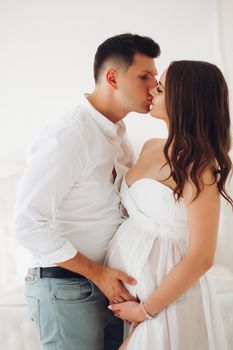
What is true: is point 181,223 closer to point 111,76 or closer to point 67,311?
point 67,311

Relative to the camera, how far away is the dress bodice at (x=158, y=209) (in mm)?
1298

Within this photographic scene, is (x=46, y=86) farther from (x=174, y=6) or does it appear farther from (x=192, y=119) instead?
(x=192, y=119)

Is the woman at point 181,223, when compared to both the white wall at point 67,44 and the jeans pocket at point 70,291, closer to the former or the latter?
the jeans pocket at point 70,291

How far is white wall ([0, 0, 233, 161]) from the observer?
2.41m

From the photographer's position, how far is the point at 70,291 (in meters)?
1.39

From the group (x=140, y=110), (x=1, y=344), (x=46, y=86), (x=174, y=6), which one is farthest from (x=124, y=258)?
(x=174, y=6)

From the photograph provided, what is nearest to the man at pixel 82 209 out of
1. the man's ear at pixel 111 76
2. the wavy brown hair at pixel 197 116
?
the man's ear at pixel 111 76

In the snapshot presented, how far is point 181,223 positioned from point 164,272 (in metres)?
0.16

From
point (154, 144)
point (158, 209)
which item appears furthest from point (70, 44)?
point (158, 209)

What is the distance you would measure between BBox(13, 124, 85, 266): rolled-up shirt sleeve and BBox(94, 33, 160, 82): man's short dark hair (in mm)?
409

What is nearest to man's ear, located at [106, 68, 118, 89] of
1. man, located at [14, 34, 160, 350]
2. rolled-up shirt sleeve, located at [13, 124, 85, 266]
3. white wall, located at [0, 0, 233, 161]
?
man, located at [14, 34, 160, 350]

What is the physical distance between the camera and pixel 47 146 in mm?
1301

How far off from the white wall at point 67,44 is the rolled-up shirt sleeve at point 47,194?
1163mm

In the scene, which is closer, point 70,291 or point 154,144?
point 70,291
